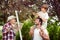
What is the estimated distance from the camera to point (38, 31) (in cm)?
549

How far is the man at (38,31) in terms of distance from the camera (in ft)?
17.9

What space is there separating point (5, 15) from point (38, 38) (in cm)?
88

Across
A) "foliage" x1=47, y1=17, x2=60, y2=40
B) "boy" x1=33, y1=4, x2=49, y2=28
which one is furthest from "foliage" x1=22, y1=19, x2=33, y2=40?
"boy" x1=33, y1=4, x2=49, y2=28

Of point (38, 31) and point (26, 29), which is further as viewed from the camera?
point (26, 29)

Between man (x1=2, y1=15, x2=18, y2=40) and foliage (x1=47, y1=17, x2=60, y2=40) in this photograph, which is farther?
foliage (x1=47, y1=17, x2=60, y2=40)

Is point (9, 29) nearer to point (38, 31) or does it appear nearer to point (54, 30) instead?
point (38, 31)

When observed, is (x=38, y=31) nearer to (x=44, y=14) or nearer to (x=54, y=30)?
(x=44, y=14)

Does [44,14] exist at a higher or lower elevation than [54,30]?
higher

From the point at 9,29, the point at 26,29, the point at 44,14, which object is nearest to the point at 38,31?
the point at 44,14

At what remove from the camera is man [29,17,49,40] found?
545 centimetres

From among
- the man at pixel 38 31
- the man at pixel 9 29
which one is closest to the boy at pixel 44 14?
the man at pixel 38 31

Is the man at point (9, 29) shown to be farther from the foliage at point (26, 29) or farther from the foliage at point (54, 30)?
the foliage at point (54, 30)

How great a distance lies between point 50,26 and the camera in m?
→ 6.20

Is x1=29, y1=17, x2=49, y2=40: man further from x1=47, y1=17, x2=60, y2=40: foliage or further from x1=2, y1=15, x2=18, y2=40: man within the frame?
x1=47, y1=17, x2=60, y2=40: foliage
